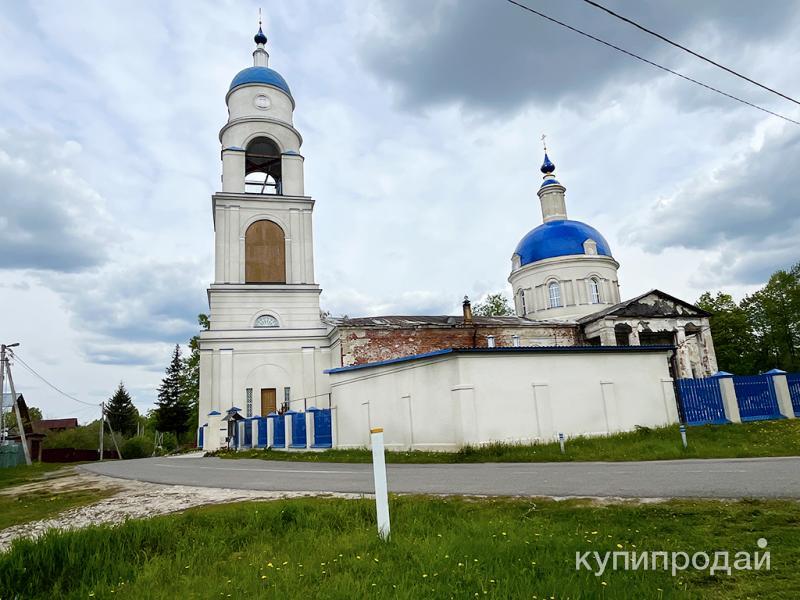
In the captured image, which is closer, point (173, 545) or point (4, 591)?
point (4, 591)

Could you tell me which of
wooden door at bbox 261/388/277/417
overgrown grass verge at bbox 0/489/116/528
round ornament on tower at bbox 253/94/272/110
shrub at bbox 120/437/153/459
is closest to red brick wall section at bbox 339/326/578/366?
wooden door at bbox 261/388/277/417

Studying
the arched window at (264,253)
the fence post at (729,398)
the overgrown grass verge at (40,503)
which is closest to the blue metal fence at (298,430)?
the overgrown grass verge at (40,503)

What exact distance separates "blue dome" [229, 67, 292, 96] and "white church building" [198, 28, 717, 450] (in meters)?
0.14

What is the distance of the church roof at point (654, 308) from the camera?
32.0 meters

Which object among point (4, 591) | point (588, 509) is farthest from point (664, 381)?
point (4, 591)

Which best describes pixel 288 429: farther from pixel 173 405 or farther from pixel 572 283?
pixel 173 405

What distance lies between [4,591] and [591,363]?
16.5m

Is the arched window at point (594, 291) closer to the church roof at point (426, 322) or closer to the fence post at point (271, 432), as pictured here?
the church roof at point (426, 322)

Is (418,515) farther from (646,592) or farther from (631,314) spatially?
(631,314)

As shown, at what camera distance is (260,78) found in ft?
116

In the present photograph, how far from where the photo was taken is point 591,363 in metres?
17.5

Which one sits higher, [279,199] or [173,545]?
[279,199]

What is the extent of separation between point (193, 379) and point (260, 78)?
28.5 metres

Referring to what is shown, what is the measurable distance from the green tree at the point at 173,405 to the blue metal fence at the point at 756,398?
166 ft
